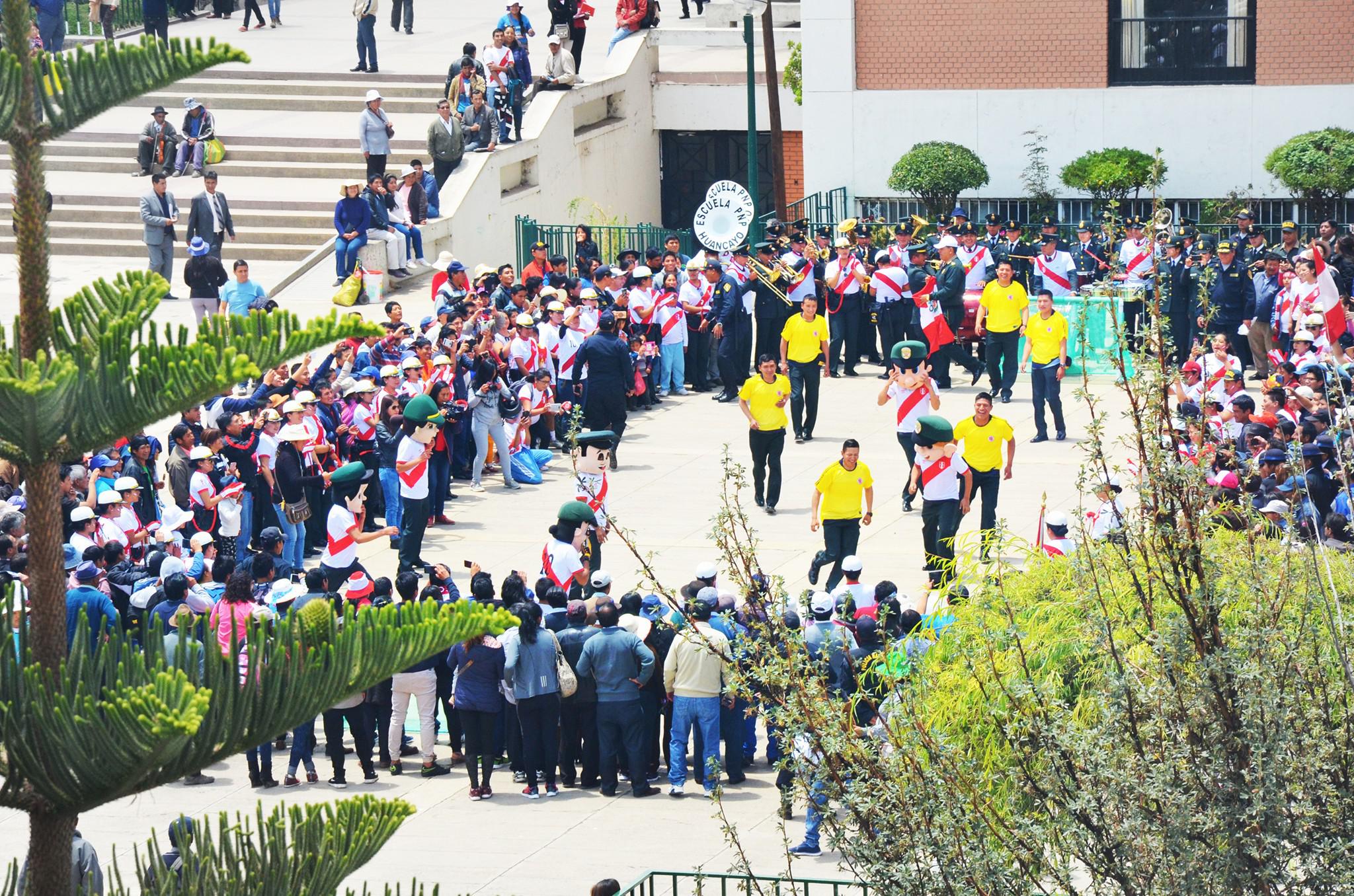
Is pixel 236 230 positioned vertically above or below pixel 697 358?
above

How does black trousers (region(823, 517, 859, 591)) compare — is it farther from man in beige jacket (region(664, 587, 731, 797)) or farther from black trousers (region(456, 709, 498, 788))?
black trousers (region(456, 709, 498, 788))

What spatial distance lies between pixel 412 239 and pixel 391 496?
29.8ft

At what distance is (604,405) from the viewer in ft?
69.2

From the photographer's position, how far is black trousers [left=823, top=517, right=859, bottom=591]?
17250 millimetres

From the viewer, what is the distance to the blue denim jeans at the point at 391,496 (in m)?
19.0

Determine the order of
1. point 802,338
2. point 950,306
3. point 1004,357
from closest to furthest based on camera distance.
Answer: point 802,338 < point 1004,357 < point 950,306

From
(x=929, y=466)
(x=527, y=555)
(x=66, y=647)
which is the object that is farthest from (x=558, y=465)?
(x=66, y=647)

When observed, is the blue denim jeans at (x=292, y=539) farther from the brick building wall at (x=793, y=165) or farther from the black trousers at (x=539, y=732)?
the brick building wall at (x=793, y=165)

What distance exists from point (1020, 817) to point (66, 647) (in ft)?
11.6

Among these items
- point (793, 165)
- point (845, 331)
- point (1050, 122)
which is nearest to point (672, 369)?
point (845, 331)

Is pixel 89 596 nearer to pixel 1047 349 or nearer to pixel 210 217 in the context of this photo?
pixel 1047 349

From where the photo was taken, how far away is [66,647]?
19.1 feet

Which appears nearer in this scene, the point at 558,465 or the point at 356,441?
the point at 356,441

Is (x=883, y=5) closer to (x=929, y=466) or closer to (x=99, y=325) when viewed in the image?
(x=929, y=466)
